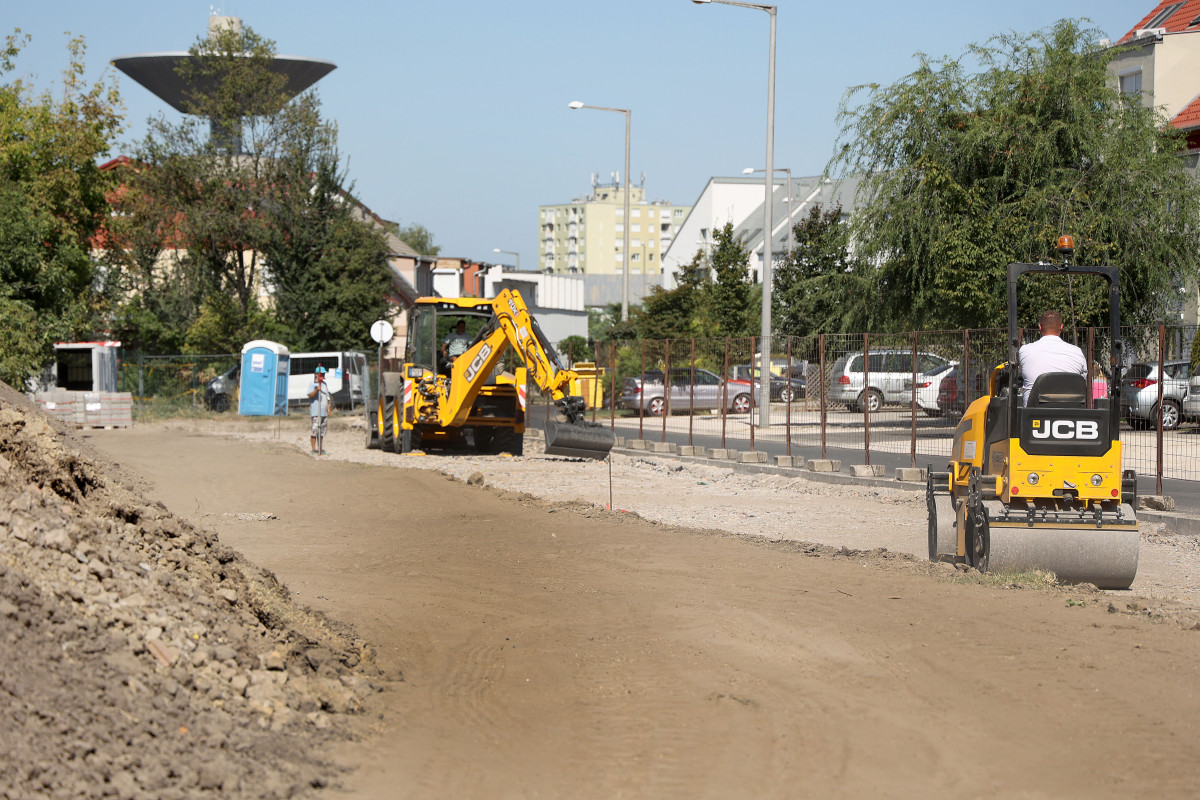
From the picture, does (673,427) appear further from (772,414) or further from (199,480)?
(199,480)

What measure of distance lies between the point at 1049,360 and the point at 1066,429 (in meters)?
0.55

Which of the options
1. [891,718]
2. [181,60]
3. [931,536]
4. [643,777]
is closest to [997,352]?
[931,536]

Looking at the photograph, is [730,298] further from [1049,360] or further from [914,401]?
[1049,360]

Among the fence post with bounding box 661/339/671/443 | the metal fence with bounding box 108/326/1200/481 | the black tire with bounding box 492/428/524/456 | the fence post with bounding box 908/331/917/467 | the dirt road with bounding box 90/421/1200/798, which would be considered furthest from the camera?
the fence post with bounding box 661/339/671/443

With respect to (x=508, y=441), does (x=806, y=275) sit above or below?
above

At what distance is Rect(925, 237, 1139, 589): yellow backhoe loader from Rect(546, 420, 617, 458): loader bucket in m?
8.88

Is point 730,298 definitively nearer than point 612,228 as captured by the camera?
Yes

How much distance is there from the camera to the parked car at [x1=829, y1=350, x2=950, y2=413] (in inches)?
705

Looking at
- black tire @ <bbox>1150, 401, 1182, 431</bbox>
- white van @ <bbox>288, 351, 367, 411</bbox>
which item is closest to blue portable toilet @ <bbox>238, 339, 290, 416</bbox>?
white van @ <bbox>288, 351, 367, 411</bbox>

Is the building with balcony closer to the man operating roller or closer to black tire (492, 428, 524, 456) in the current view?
black tire (492, 428, 524, 456)

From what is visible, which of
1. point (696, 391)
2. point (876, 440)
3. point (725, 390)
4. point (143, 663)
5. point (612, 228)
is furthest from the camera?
point (612, 228)

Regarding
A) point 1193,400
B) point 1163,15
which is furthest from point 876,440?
point 1163,15

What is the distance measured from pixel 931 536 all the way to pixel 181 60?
43803 mm

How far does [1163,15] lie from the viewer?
40188 mm
